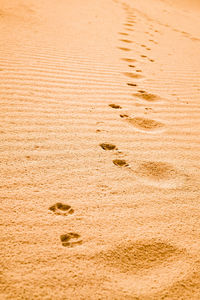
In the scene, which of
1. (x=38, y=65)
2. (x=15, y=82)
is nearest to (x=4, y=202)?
(x=15, y=82)

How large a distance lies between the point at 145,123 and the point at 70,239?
1.35m

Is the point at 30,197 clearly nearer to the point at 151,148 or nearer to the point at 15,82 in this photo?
the point at 151,148

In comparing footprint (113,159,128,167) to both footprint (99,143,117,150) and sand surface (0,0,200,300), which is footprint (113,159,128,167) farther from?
footprint (99,143,117,150)

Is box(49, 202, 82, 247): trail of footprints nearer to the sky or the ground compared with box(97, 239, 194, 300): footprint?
nearer to the sky

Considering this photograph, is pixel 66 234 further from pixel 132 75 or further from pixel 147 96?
pixel 132 75

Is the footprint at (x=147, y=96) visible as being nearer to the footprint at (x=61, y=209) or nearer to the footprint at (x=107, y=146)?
the footprint at (x=107, y=146)

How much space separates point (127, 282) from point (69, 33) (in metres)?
4.34

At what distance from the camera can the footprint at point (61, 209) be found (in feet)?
4.36

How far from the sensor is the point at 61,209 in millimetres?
1352

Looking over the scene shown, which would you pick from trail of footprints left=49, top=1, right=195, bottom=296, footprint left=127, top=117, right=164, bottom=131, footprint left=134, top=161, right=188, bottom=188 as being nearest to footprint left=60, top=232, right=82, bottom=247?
trail of footprints left=49, top=1, right=195, bottom=296

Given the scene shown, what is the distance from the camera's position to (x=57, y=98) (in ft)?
7.87

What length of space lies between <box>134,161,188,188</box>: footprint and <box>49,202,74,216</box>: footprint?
1.69 ft

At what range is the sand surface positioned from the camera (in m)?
1.08

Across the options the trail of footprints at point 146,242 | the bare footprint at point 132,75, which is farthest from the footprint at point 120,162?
the bare footprint at point 132,75
